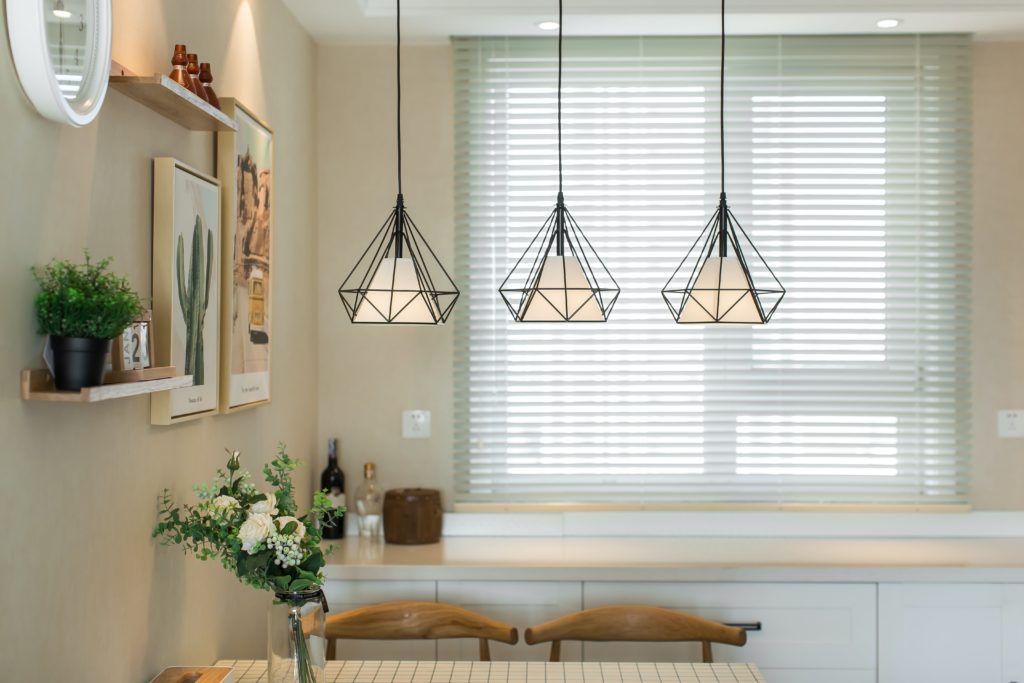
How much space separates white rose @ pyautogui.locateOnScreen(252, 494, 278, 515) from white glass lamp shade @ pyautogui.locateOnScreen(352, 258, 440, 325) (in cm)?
39

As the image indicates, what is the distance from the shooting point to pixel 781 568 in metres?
2.62

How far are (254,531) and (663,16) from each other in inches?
78.4

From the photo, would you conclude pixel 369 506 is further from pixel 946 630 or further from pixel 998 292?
pixel 998 292

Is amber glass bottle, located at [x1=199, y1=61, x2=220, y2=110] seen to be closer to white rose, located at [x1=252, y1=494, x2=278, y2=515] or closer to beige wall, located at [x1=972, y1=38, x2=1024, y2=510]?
white rose, located at [x1=252, y1=494, x2=278, y2=515]

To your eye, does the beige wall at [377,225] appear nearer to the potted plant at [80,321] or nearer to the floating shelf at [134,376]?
the floating shelf at [134,376]

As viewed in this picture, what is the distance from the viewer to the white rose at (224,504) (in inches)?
67.7

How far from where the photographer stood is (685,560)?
9.13 feet

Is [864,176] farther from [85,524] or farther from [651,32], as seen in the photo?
[85,524]

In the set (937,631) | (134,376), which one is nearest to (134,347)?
(134,376)

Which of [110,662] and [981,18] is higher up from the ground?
[981,18]

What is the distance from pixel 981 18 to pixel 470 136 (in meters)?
1.62

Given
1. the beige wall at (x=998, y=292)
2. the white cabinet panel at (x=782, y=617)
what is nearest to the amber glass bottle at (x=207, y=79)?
the white cabinet panel at (x=782, y=617)

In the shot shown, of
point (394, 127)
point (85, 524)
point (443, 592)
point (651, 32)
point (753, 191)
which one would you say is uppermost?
point (651, 32)

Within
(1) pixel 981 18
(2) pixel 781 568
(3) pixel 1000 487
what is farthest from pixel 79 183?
(3) pixel 1000 487
